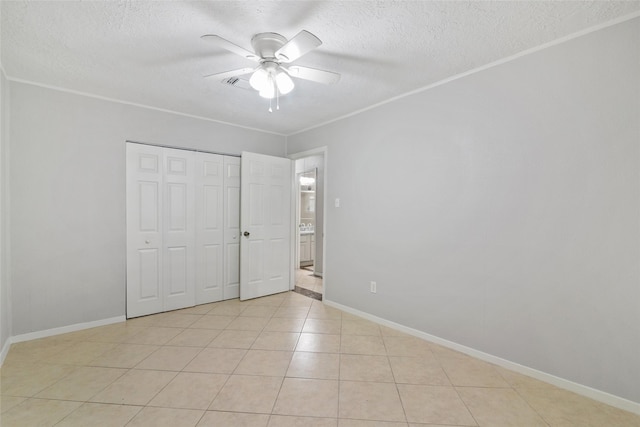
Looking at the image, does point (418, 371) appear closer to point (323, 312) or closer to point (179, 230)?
point (323, 312)

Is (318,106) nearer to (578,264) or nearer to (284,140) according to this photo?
(284,140)

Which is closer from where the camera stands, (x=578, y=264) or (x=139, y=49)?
(x=578, y=264)


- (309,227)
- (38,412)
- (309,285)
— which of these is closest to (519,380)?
(309,285)

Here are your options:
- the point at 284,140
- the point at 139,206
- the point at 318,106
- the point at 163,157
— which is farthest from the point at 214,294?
the point at 318,106

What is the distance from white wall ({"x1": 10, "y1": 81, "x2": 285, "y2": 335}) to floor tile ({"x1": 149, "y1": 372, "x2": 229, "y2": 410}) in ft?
5.51

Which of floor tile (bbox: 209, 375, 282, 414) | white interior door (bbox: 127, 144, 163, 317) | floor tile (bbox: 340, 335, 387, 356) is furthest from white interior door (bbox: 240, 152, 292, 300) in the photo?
floor tile (bbox: 209, 375, 282, 414)

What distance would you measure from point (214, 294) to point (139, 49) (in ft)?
9.78

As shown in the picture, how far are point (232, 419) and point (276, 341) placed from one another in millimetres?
1038

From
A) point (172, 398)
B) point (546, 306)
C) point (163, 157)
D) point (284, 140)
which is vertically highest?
point (284, 140)

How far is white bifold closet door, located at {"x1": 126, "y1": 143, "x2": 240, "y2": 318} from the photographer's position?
328 cm

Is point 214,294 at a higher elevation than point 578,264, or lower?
lower

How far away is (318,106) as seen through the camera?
10.8 ft

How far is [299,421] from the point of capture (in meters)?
1.68

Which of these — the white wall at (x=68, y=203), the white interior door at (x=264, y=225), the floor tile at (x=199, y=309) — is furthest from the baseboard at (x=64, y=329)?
the white interior door at (x=264, y=225)
